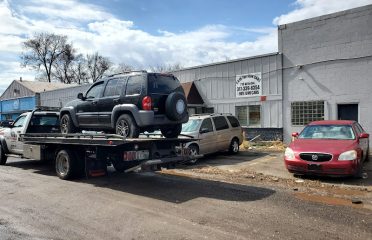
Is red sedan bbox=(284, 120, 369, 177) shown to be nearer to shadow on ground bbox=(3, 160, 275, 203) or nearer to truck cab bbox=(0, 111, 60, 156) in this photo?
shadow on ground bbox=(3, 160, 275, 203)

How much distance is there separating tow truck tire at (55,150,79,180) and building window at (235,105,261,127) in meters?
11.6

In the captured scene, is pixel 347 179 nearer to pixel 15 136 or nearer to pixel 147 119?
pixel 147 119

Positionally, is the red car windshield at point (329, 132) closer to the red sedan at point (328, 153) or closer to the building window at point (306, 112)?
the red sedan at point (328, 153)

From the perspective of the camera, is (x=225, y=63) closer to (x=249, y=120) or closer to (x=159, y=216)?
(x=249, y=120)

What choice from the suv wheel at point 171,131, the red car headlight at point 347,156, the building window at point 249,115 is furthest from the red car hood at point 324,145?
the building window at point 249,115

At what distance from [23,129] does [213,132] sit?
668 centimetres

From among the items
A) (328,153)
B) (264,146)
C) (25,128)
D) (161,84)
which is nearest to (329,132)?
(328,153)

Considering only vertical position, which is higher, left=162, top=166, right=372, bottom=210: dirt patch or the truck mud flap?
the truck mud flap

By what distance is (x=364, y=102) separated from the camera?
50.7 ft

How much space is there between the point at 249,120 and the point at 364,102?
5.86 metres

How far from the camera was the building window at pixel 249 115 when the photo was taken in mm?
19125

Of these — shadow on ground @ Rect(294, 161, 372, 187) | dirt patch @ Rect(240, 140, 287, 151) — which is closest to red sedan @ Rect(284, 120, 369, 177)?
shadow on ground @ Rect(294, 161, 372, 187)

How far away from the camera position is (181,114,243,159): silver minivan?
13039mm

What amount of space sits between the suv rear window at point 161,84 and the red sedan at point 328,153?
349 cm
